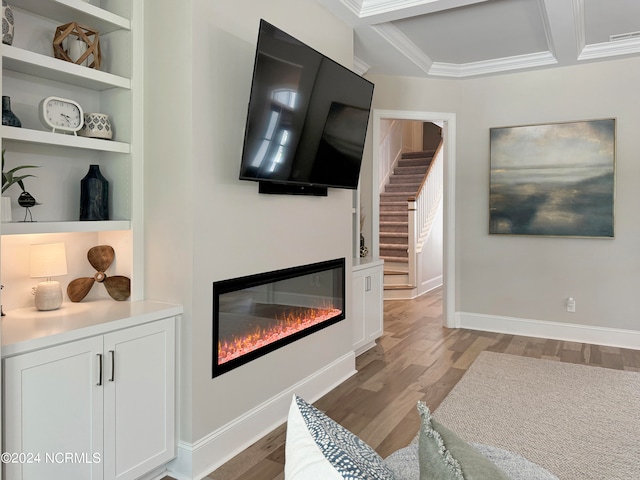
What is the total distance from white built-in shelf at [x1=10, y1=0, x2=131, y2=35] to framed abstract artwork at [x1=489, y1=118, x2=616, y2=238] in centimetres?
382

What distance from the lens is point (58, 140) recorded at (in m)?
2.14

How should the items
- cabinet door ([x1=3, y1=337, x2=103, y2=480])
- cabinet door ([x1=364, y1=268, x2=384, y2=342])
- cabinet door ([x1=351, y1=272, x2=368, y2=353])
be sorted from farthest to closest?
cabinet door ([x1=364, y1=268, x2=384, y2=342]), cabinet door ([x1=351, y1=272, x2=368, y2=353]), cabinet door ([x1=3, y1=337, x2=103, y2=480])

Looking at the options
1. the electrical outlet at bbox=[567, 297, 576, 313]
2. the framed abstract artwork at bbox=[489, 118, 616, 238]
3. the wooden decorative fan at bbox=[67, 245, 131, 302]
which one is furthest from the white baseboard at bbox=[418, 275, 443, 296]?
the wooden decorative fan at bbox=[67, 245, 131, 302]

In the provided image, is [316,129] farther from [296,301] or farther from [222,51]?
[296,301]

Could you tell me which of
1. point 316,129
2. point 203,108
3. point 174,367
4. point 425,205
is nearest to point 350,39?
point 316,129

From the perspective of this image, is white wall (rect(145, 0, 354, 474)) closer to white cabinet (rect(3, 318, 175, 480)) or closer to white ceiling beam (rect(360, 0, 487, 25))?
white cabinet (rect(3, 318, 175, 480))

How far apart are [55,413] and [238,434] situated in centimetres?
101

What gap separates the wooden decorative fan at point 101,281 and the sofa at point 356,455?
1690 mm

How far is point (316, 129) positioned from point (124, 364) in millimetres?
1646

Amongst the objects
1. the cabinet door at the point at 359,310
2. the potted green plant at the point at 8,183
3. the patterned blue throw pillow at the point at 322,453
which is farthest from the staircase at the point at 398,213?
the patterned blue throw pillow at the point at 322,453

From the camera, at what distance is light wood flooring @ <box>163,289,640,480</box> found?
2.59 m

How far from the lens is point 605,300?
4.58 metres

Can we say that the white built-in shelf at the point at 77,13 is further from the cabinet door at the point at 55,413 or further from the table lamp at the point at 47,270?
the cabinet door at the point at 55,413

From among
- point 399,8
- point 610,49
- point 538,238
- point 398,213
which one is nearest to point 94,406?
point 399,8
